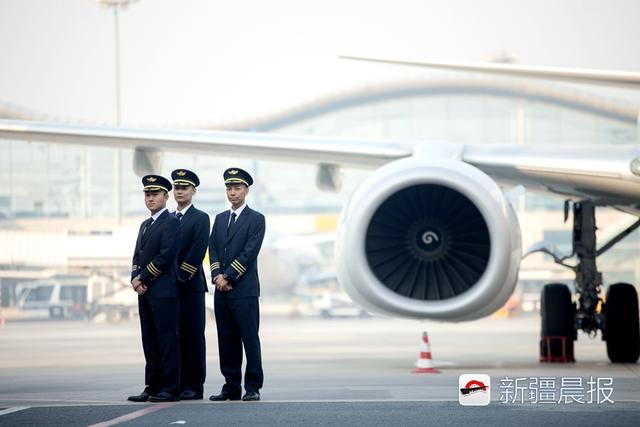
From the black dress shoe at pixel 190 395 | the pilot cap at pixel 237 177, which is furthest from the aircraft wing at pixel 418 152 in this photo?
the black dress shoe at pixel 190 395

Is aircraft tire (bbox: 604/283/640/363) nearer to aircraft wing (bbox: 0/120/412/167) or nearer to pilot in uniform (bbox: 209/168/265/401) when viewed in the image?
aircraft wing (bbox: 0/120/412/167)

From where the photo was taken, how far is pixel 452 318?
451 inches

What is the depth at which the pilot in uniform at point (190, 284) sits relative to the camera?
10516mm

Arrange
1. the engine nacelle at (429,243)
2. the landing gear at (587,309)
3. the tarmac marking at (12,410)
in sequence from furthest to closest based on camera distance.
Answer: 1. the landing gear at (587,309)
2. the engine nacelle at (429,243)
3. the tarmac marking at (12,410)

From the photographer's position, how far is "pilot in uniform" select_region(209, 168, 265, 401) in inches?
403

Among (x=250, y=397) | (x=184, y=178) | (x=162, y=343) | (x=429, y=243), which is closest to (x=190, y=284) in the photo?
A: (x=162, y=343)

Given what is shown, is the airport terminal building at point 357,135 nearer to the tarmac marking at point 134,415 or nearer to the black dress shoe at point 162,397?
the black dress shoe at point 162,397

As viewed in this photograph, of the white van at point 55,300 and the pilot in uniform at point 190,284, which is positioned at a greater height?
the pilot in uniform at point 190,284

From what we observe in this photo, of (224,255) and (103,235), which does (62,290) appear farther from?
(224,255)

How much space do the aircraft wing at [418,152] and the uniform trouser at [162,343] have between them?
3089mm

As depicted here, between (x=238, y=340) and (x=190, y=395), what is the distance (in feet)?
1.94

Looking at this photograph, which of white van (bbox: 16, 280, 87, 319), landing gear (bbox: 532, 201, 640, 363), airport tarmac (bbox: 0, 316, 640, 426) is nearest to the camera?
airport tarmac (bbox: 0, 316, 640, 426)

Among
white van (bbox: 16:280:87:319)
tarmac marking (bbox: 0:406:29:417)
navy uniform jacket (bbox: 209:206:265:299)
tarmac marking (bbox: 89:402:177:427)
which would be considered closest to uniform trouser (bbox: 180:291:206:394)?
navy uniform jacket (bbox: 209:206:265:299)

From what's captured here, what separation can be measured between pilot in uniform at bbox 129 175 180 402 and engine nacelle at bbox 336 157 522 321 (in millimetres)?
1921
